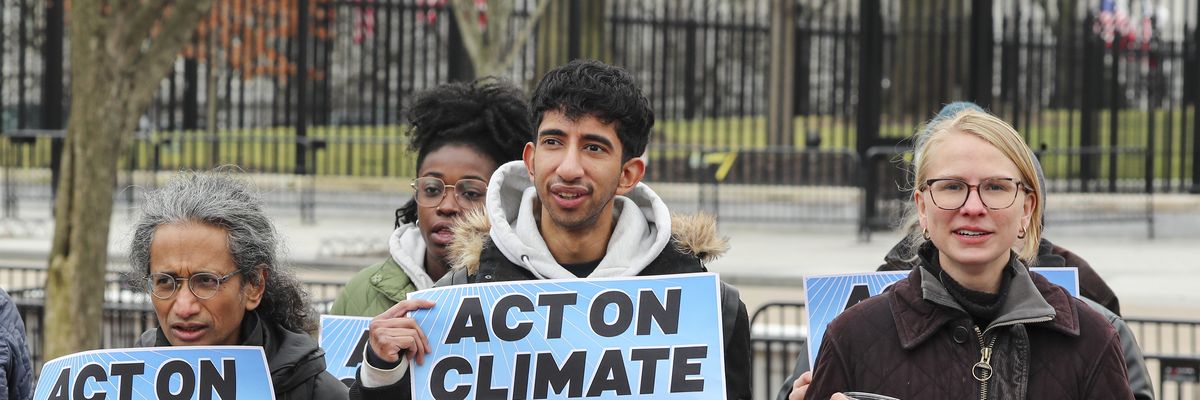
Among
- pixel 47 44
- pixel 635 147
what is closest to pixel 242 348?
pixel 635 147

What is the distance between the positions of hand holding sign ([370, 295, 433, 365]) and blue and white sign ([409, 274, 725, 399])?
0.04 meters

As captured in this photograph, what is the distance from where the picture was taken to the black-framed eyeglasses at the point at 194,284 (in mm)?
3928

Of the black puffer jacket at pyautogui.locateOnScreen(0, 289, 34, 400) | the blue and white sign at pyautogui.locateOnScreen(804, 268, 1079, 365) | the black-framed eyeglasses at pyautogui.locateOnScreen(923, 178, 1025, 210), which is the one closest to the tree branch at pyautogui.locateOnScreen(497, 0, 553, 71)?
the blue and white sign at pyautogui.locateOnScreen(804, 268, 1079, 365)

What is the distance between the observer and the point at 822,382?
3.46 m

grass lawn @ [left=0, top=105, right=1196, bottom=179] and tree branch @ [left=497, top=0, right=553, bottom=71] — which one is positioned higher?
tree branch @ [left=497, top=0, right=553, bottom=71]

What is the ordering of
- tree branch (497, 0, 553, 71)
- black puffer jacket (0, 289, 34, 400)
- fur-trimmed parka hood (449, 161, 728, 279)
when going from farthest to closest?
tree branch (497, 0, 553, 71)
black puffer jacket (0, 289, 34, 400)
fur-trimmed parka hood (449, 161, 728, 279)

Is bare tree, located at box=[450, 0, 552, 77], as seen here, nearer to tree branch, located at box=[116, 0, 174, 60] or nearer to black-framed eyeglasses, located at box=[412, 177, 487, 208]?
tree branch, located at box=[116, 0, 174, 60]

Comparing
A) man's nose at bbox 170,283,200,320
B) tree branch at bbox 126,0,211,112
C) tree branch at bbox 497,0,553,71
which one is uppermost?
tree branch at bbox 497,0,553,71

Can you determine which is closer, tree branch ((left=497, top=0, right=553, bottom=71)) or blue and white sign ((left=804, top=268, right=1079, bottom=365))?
blue and white sign ((left=804, top=268, right=1079, bottom=365))

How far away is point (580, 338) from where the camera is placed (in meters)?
4.00

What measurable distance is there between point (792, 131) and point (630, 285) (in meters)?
16.4

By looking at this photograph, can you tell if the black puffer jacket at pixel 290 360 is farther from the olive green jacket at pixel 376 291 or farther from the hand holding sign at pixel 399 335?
the olive green jacket at pixel 376 291

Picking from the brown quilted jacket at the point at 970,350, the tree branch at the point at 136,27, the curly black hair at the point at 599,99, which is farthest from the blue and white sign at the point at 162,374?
the tree branch at the point at 136,27

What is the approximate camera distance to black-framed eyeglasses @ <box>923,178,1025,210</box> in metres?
3.45
